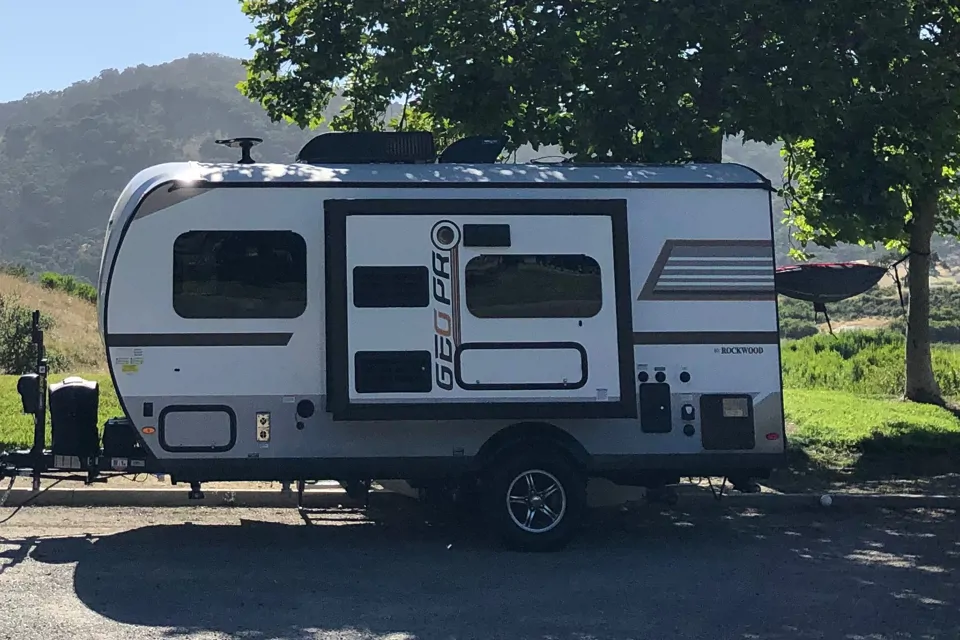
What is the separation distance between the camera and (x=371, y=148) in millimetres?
8742

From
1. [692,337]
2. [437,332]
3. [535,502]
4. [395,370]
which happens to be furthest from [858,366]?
[395,370]

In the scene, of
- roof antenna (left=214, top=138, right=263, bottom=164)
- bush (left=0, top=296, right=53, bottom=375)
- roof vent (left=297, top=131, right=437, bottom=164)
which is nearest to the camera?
roof antenna (left=214, top=138, right=263, bottom=164)

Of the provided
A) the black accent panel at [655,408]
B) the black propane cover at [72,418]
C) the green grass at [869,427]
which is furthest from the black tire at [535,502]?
the green grass at [869,427]

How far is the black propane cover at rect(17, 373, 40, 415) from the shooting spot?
27.5ft

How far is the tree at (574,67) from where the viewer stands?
10406mm

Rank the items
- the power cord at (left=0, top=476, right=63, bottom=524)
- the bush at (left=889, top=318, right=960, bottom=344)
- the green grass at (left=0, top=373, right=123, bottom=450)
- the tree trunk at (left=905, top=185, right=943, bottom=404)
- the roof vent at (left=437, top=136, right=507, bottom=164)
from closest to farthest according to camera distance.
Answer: the power cord at (left=0, top=476, right=63, bottom=524)
the roof vent at (left=437, top=136, right=507, bottom=164)
the green grass at (left=0, top=373, right=123, bottom=450)
the tree trunk at (left=905, top=185, right=943, bottom=404)
the bush at (left=889, top=318, right=960, bottom=344)

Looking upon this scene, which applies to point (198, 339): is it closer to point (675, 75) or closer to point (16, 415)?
point (675, 75)

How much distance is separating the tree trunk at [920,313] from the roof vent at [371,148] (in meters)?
8.58

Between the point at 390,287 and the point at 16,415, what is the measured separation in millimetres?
6555

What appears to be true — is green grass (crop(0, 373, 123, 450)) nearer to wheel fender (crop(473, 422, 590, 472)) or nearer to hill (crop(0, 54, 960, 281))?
wheel fender (crop(473, 422, 590, 472))

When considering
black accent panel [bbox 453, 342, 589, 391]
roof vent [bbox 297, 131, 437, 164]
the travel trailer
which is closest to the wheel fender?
the travel trailer

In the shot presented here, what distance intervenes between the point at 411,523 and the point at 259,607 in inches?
111

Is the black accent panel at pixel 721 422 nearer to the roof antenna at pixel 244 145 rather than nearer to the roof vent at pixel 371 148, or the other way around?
the roof vent at pixel 371 148

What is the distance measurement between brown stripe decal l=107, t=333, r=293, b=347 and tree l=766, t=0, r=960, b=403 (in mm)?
5296
